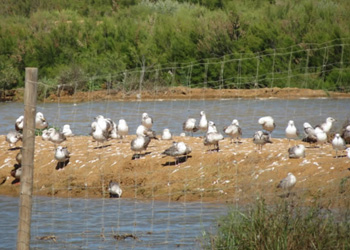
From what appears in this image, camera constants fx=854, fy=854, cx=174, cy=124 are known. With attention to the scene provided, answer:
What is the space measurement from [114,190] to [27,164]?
245 inches

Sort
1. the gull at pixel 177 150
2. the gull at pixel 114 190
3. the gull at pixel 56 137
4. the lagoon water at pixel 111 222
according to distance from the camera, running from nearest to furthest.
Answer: the lagoon water at pixel 111 222 < the gull at pixel 114 190 < the gull at pixel 177 150 < the gull at pixel 56 137

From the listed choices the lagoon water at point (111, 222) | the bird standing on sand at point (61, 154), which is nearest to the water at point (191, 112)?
the lagoon water at point (111, 222)

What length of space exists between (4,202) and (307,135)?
6.04 metres

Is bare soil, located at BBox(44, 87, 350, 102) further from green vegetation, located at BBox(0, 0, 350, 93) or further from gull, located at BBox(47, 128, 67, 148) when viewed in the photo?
gull, located at BBox(47, 128, 67, 148)

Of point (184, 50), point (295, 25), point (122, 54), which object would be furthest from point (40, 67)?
point (295, 25)

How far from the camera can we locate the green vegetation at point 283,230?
28.5 feet

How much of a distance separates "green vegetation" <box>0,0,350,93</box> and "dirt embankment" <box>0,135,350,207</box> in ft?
49.3

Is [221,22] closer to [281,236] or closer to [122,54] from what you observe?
[122,54]

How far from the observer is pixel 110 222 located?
45.1ft

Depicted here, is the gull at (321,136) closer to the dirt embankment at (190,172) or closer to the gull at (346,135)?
the dirt embankment at (190,172)

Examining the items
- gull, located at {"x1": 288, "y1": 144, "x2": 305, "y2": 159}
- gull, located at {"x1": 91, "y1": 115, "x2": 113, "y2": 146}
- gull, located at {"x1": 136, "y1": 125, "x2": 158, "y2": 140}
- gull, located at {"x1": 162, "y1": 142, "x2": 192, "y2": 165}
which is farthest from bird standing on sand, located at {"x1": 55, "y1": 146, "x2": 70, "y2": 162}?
gull, located at {"x1": 288, "y1": 144, "x2": 305, "y2": 159}

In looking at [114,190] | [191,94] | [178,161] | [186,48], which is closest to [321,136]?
[178,161]

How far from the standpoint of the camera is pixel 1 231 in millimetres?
13680

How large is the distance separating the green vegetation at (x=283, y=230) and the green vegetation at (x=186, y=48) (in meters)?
21.9
